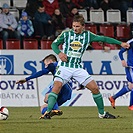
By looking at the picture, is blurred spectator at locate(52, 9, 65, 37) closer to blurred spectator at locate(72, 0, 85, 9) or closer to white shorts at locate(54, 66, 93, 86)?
blurred spectator at locate(72, 0, 85, 9)

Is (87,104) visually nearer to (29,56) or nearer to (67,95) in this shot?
(29,56)

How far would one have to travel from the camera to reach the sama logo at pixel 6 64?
19.3 m

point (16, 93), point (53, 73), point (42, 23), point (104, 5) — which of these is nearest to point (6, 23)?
point (42, 23)

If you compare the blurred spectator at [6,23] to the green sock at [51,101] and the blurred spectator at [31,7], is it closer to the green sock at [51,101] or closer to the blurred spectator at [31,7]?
the blurred spectator at [31,7]

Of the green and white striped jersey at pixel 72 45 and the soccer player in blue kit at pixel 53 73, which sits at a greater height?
the green and white striped jersey at pixel 72 45

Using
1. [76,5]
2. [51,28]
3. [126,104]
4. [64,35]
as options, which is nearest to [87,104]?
[126,104]

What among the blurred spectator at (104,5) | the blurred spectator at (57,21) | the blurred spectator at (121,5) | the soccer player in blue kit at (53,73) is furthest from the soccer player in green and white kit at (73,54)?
the blurred spectator at (121,5)

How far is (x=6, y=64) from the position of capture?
1948 centimetres

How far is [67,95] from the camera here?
12.5m

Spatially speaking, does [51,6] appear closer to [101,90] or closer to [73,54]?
[101,90]

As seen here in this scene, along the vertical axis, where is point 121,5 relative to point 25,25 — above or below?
above

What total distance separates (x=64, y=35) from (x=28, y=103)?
6.79m

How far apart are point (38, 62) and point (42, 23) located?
1.88 metres

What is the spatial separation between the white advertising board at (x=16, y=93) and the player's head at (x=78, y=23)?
6.90 meters
